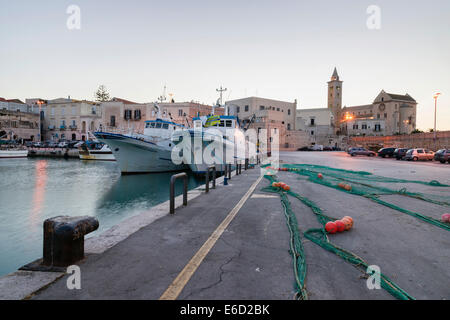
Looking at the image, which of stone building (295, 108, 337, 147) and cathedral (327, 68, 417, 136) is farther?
cathedral (327, 68, 417, 136)

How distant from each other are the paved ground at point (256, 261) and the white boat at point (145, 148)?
1852cm

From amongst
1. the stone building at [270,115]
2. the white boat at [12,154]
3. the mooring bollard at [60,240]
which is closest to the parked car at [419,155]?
the stone building at [270,115]

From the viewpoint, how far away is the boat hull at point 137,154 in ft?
72.7

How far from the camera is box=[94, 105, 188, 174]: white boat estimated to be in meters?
22.3

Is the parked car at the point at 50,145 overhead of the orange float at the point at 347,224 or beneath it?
overhead

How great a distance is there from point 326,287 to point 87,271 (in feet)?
9.59

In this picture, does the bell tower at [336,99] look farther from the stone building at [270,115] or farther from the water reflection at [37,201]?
the water reflection at [37,201]

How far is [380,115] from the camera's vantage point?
266ft

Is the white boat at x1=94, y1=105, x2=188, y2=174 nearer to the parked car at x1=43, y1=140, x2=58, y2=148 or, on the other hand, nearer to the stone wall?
the parked car at x1=43, y1=140, x2=58, y2=148

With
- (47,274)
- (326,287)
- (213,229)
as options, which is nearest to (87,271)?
(47,274)

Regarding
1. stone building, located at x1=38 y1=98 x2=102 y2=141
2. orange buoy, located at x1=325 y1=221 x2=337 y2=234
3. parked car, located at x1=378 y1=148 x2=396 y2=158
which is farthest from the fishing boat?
parked car, located at x1=378 y1=148 x2=396 y2=158

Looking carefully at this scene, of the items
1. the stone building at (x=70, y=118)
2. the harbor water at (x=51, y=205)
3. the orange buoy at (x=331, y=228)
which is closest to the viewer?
the orange buoy at (x=331, y=228)

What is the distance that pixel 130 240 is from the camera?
13.9 ft

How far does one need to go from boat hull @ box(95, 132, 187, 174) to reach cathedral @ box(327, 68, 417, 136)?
220 feet
